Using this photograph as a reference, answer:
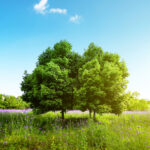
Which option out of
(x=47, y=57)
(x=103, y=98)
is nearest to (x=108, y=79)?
(x=103, y=98)

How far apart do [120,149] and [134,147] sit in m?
0.70

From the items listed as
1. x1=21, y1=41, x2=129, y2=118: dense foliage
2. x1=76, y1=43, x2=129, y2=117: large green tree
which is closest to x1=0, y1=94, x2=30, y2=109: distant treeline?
x1=21, y1=41, x2=129, y2=118: dense foliage

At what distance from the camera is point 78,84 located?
12.3m

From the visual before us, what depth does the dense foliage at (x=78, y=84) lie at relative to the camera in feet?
35.2

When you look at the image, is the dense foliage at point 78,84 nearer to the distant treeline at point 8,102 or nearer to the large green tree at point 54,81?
the large green tree at point 54,81

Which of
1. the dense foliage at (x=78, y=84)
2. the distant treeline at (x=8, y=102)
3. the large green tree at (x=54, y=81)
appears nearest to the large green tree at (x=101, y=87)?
the dense foliage at (x=78, y=84)

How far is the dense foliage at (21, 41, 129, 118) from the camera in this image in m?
10.7

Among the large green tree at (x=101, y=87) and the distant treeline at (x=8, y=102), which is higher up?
the large green tree at (x=101, y=87)

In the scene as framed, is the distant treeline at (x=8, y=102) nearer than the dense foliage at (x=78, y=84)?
No

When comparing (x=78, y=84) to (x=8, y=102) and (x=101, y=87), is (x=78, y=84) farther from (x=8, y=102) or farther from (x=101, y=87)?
(x=8, y=102)

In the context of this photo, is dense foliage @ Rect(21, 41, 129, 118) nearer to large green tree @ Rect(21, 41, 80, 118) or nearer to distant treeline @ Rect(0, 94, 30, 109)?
large green tree @ Rect(21, 41, 80, 118)

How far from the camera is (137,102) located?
2406 cm

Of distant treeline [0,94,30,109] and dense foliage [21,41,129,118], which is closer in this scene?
dense foliage [21,41,129,118]

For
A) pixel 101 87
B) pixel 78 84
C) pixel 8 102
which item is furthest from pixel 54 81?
pixel 8 102
